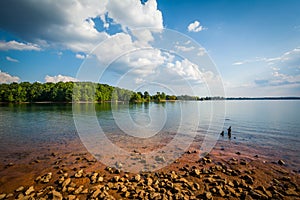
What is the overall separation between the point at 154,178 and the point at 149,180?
1.60 feet

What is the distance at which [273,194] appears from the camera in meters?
6.10

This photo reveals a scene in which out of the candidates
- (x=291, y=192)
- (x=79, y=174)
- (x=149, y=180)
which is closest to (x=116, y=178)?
(x=149, y=180)

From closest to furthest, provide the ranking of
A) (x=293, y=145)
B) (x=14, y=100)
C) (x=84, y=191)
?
(x=84, y=191) → (x=293, y=145) → (x=14, y=100)

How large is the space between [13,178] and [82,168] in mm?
3031

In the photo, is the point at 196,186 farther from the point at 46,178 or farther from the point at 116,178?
the point at 46,178

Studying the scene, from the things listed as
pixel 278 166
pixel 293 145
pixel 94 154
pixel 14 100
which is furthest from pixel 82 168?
pixel 14 100

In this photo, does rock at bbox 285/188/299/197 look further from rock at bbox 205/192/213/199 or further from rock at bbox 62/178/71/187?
rock at bbox 62/178/71/187

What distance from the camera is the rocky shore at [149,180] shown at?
19.1 feet

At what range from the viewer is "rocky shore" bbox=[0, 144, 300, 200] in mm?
5824

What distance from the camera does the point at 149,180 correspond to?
6711 mm

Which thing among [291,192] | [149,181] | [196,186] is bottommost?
[291,192]

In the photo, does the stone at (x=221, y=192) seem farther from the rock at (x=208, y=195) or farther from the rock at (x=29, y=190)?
the rock at (x=29, y=190)

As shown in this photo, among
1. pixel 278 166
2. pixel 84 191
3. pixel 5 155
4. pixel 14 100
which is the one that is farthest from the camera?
pixel 14 100

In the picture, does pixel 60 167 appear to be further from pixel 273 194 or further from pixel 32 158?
pixel 273 194
